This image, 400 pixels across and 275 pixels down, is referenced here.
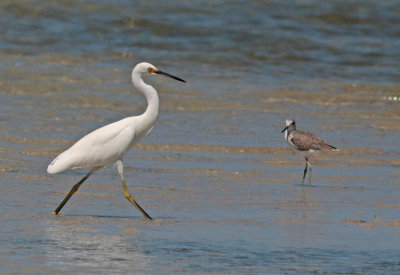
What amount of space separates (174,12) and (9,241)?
64.7ft

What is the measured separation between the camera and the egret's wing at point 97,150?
8234 millimetres

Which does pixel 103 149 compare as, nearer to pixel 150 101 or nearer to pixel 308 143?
pixel 150 101

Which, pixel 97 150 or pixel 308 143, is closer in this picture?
pixel 97 150

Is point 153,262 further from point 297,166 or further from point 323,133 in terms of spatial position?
point 323,133

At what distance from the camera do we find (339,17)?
27.1m

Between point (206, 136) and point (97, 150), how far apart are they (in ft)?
15.0

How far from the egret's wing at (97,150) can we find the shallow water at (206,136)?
435mm

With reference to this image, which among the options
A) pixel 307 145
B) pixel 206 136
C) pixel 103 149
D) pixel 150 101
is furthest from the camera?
pixel 206 136

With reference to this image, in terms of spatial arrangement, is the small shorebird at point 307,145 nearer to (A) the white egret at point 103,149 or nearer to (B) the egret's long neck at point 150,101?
(B) the egret's long neck at point 150,101

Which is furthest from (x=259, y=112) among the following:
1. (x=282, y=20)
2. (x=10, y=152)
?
(x=282, y=20)

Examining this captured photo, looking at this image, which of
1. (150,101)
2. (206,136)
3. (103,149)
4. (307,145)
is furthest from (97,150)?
(206,136)

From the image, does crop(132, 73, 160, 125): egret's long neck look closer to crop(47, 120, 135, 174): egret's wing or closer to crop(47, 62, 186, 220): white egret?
crop(47, 62, 186, 220): white egret

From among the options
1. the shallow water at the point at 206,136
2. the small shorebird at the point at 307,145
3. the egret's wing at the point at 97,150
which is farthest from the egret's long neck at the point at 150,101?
the small shorebird at the point at 307,145

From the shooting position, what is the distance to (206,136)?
12.7m
